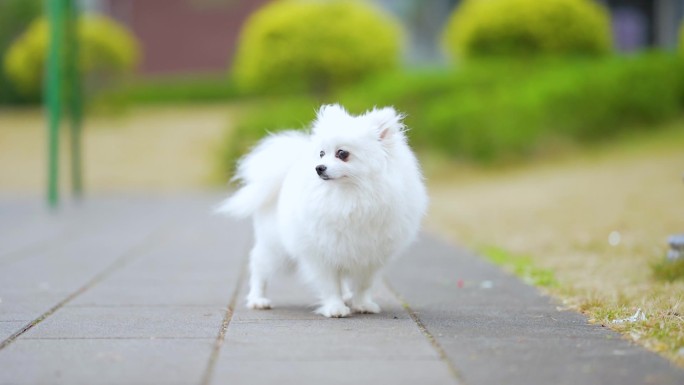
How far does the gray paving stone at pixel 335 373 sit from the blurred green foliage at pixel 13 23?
2976 cm

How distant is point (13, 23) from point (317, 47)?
527 inches

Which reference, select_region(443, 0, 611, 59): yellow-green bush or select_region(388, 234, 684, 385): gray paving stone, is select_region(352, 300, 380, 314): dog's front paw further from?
select_region(443, 0, 611, 59): yellow-green bush

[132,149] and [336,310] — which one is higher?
[336,310]

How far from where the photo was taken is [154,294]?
312 inches

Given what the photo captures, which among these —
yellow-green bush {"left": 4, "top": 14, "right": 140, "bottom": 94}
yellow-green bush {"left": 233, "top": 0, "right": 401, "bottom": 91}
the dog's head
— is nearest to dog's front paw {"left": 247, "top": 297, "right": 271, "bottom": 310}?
the dog's head

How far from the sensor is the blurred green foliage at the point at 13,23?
106 feet

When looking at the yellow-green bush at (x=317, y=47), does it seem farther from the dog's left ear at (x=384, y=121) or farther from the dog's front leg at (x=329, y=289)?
the dog's left ear at (x=384, y=121)

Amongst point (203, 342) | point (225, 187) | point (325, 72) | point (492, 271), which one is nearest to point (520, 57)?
point (325, 72)

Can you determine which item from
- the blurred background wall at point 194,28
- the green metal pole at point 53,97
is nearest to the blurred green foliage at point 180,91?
the blurred background wall at point 194,28

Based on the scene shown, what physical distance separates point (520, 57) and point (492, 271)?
14105 millimetres

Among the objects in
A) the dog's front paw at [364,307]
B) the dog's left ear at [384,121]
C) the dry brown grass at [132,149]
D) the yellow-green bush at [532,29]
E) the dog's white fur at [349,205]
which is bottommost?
the dry brown grass at [132,149]


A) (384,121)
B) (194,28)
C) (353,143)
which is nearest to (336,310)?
(353,143)

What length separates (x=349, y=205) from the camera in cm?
624

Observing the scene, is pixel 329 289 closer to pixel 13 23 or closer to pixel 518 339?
pixel 518 339
